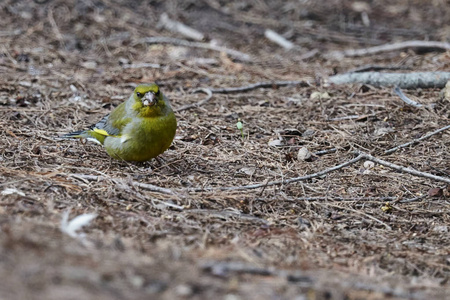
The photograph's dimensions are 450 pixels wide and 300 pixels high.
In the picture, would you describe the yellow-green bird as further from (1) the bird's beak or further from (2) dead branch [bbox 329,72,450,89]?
(2) dead branch [bbox 329,72,450,89]

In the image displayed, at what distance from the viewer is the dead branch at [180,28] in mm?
9953

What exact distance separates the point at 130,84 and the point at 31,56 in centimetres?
171

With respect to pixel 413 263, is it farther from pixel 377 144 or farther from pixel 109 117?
pixel 109 117

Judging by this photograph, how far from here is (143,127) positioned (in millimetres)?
4879

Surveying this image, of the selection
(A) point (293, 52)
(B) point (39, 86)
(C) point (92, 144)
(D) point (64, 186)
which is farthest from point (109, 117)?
(A) point (293, 52)

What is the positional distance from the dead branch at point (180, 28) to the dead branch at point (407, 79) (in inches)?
131

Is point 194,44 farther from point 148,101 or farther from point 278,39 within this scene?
point 148,101

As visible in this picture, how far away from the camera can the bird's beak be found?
4.85 m

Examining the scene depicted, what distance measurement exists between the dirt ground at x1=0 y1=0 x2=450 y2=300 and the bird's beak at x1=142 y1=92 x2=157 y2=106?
57 centimetres

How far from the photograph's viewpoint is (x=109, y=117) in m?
5.27

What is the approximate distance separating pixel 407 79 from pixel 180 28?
4299mm

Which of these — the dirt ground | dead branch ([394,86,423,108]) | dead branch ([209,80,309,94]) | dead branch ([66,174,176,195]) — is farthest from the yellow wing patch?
dead branch ([394,86,423,108])

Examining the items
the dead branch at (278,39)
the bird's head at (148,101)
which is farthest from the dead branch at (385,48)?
the bird's head at (148,101)

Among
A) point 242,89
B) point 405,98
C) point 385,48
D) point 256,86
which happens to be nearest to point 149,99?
point 242,89
